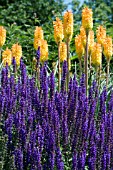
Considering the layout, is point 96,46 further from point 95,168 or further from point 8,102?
point 95,168

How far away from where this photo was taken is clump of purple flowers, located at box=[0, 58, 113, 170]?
143 inches

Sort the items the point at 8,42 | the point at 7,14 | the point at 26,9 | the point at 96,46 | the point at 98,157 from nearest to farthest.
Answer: the point at 98,157 → the point at 96,46 → the point at 8,42 → the point at 7,14 → the point at 26,9

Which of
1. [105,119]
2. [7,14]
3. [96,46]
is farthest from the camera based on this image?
[7,14]

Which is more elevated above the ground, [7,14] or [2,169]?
[7,14]

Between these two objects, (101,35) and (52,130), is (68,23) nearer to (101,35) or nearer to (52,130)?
(101,35)

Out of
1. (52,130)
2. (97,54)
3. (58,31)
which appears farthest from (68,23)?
(52,130)

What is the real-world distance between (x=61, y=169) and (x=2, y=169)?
51 centimetres

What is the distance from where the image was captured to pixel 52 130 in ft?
12.7

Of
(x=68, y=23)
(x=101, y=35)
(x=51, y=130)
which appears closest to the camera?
(x=51, y=130)

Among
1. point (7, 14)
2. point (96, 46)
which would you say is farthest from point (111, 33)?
point (7, 14)

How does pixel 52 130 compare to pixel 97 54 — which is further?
pixel 97 54

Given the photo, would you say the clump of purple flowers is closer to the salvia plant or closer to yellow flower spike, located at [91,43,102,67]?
the salvia plant

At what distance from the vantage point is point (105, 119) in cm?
406

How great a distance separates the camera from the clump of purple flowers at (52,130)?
3645mm
